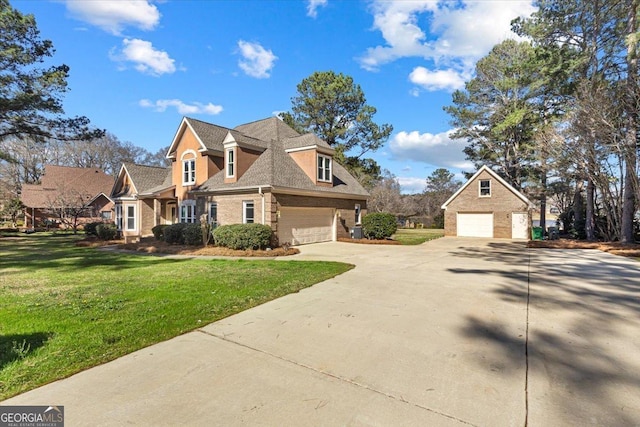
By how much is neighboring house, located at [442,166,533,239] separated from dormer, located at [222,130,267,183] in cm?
1682

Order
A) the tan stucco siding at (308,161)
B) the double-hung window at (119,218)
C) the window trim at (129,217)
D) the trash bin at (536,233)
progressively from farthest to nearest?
the double-hung window at (119,218), the window trim at (129,217), the trash bin at (536,233), the tan stucco siding at (308,161)

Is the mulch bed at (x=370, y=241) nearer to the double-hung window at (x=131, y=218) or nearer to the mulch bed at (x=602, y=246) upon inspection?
the mulch bed at (x=602, y=246)

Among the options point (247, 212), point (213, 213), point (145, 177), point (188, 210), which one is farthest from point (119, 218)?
point (247, 212)

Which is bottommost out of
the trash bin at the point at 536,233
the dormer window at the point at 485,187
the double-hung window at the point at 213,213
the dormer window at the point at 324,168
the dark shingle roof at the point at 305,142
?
the trash bin at the point at 536,233

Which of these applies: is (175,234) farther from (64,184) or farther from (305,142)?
(64,184)

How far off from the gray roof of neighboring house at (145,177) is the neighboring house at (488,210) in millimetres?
22948

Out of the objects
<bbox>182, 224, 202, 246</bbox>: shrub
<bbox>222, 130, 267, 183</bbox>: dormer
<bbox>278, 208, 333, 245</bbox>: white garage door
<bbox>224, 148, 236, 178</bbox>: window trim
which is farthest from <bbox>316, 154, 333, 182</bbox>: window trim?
<bbox>182, 224, 202, 246</bbox>: shrub

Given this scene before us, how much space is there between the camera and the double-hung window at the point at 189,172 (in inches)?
782

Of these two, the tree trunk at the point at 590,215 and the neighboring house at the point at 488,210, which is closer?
the tree trunk at the point at 590,215

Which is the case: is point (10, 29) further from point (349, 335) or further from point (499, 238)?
point (499, 238)

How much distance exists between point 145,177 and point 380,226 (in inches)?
733

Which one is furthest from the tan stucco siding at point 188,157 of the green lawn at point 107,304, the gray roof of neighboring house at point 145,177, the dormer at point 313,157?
the green lawn at point 107,304

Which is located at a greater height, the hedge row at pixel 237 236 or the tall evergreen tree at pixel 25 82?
the tall evergreen tree at pixel 25 82

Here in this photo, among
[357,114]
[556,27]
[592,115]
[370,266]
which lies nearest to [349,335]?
[370,266]
